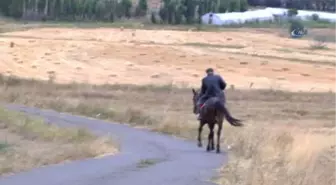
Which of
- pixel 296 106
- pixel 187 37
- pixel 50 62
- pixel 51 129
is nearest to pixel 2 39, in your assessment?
pixel 50 62

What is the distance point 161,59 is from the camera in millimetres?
66938

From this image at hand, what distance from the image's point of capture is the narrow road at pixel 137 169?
602 inches

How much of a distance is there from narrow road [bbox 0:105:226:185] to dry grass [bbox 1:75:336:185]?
0.64m

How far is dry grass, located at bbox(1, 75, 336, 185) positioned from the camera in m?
15.8

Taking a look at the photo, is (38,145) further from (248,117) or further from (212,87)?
(248,117)

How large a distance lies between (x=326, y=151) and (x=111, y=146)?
519 centimetres

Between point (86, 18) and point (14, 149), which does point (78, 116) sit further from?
point (86, 18)

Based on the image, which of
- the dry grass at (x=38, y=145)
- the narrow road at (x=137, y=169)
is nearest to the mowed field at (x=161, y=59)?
the dry grass at (x=38, y=145)

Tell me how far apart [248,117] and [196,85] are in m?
12.7

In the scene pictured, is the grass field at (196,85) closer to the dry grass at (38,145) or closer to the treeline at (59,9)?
the dry grass at (38,145)

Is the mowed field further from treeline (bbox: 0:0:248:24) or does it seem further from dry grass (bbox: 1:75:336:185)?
treeline (bbox: 0:0:248:24)

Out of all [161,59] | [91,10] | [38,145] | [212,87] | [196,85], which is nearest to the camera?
[38,145]

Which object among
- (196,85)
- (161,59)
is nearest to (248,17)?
(161,59)

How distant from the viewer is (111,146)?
22.9m
